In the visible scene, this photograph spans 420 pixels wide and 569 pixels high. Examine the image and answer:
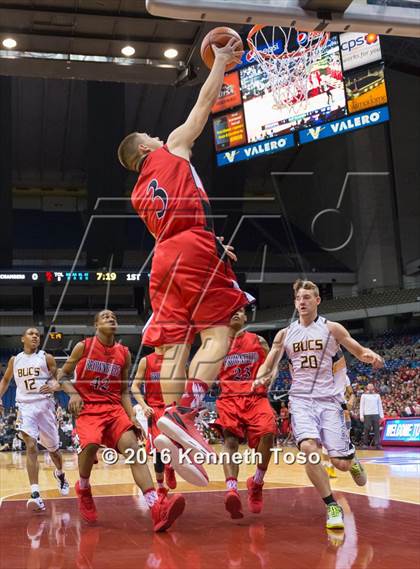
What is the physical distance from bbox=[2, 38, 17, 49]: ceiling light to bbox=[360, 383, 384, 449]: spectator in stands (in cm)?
1060

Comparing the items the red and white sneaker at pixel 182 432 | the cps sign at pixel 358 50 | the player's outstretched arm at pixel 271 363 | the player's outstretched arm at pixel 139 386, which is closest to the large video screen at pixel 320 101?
the cps sign at pixel 358 50

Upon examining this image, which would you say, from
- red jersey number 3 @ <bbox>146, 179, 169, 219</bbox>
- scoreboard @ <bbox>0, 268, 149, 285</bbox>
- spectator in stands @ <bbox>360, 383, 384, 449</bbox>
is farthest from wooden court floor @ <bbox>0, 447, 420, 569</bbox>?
scoreboard @ <bbox>0, 268, 149, 285</bbox>

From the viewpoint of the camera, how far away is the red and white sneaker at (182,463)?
3592 mm

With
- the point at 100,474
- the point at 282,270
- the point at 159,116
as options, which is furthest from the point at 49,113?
the point at 100,474

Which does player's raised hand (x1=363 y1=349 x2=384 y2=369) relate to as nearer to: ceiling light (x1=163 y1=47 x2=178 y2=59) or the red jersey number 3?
the red jersey number 3

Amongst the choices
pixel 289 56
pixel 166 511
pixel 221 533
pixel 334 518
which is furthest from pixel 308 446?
pixel 289 56

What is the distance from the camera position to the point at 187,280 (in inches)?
146

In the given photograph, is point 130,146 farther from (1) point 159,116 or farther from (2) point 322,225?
(2) point 322,225

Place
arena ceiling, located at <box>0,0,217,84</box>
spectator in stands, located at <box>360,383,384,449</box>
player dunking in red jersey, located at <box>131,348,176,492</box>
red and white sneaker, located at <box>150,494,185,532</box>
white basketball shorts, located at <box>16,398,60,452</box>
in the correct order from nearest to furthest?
1. red and white sneaker, located at <box>150,494,185,532</box>
2. arena ceiling, located at <box>0,0,217,84</box>
3. player dunking in red jersey, located at <box>131,348,176,492</box>
4. white basketball shorts, located at <box>16,398,60,452</box>
5. spectator in stands, located at <box>360,383,384,449</box>

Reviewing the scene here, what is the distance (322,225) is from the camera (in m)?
27.9

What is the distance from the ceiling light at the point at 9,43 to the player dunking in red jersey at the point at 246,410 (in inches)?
144

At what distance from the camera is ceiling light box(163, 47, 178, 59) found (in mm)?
7184

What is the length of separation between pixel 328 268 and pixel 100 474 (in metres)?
17.2

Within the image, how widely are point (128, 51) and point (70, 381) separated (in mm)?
3496
